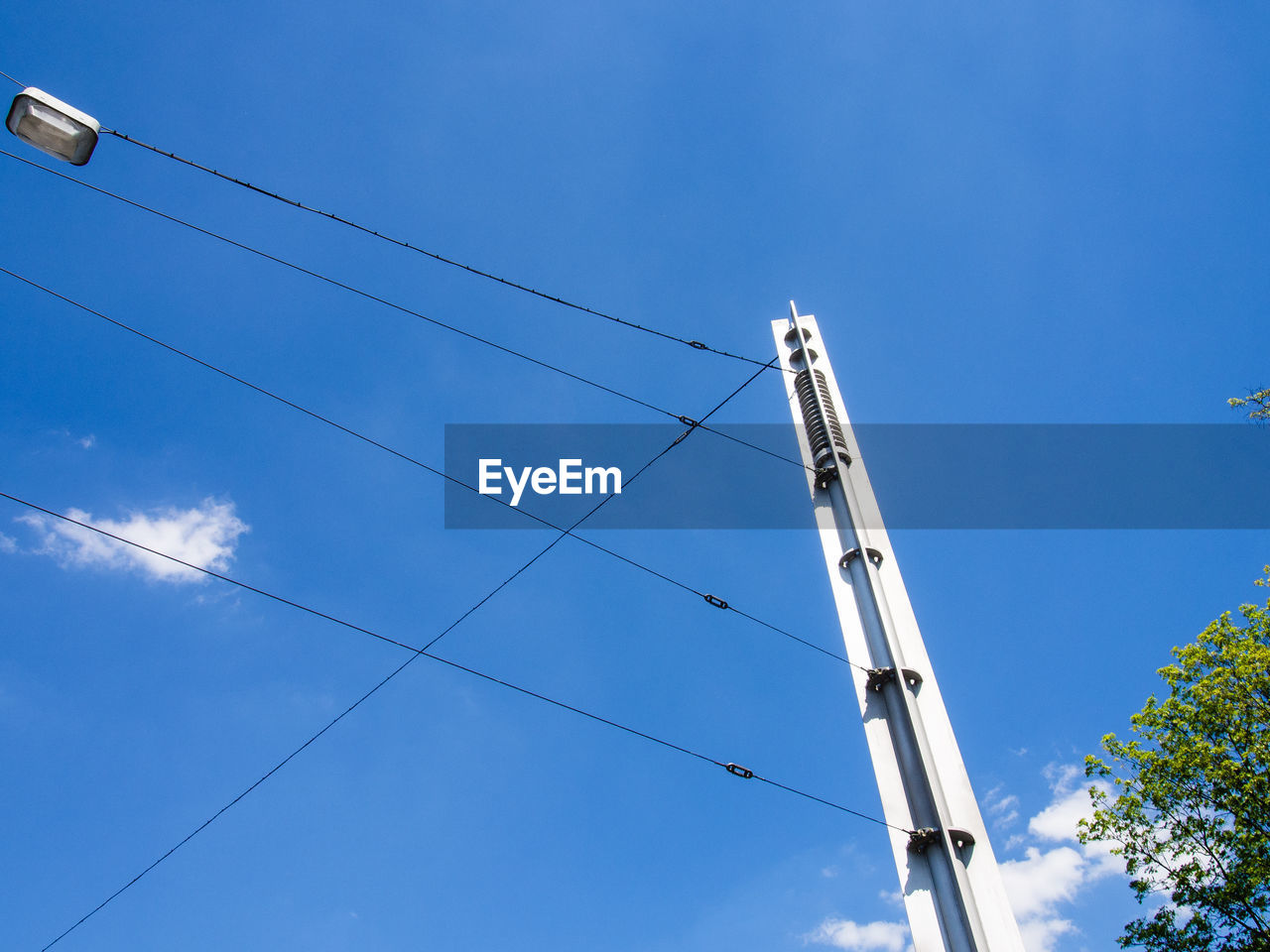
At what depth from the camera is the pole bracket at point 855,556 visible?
512cm

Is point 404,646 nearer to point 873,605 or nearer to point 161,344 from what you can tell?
point 161,344

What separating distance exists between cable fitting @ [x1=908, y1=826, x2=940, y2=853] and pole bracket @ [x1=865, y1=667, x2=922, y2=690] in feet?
2.72

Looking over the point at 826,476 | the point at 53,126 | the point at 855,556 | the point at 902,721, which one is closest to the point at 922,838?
the point at 902,721

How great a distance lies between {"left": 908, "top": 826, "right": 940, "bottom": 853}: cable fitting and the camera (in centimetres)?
394

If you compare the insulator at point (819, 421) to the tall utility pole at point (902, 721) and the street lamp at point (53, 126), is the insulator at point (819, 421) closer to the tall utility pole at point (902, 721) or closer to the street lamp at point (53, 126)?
the tall utility pole at point (902, 721)

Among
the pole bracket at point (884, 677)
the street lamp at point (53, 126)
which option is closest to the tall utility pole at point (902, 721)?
the pole bracket at point (884, 677)

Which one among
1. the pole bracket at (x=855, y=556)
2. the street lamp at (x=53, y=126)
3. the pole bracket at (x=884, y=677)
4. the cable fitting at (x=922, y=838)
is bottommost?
the cable fitting at (x=922, y=838)

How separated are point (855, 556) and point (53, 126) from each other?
659 cm

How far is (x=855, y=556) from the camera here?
5.14m

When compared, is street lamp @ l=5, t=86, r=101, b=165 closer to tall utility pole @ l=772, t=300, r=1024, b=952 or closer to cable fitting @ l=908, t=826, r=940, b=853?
tall utility pole @ l=772, t=300, r=1024, b=952

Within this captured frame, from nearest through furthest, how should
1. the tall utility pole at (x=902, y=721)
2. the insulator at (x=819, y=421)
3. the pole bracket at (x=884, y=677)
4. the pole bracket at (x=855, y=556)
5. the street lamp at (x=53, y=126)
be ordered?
the tall utility pole at (x=902, y=721) → the pole bracket at (x=884, y=677) → the pole bracket at (x=855, y=556) → the street lamp at (x=53, y=126) → the insulator at (x=819, y=421)

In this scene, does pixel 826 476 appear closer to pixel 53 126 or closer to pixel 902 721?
pixel 902 721

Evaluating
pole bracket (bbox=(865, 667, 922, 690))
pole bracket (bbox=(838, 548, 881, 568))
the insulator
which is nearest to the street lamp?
the insulator

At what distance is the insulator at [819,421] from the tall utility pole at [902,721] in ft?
0.04
